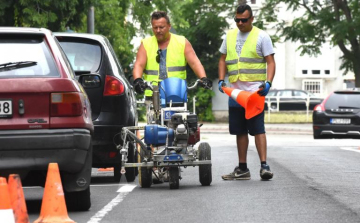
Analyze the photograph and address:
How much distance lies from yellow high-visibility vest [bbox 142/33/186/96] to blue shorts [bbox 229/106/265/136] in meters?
0.97

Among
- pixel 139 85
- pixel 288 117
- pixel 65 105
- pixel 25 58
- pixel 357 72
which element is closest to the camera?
pixel 65 105

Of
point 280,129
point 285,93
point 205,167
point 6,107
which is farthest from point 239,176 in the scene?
point 285,93

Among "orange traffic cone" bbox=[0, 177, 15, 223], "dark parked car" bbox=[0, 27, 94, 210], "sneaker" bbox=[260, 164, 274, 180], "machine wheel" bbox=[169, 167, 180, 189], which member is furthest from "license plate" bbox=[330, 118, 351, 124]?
"orange traffic cone" bbox=[0, 177, 15, 223]

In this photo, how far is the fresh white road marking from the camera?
27.3ft

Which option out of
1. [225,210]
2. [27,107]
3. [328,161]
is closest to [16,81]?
[27,107]

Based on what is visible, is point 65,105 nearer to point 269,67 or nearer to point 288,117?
point 269,67

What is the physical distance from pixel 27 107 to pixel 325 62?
69506 millimetres

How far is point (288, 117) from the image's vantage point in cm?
4731

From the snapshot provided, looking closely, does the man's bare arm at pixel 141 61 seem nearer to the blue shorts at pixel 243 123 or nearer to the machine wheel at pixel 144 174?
the machine wheel at pixel 144 174

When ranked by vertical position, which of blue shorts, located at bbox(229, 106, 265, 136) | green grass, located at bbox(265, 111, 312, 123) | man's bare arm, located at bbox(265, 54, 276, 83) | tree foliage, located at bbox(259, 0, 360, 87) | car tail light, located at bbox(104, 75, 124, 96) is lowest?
green grass, located at bbox(265, 111, 312, 123)

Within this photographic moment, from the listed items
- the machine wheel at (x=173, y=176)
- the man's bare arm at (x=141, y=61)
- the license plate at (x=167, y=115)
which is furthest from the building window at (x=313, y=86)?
the machine wheel at (x=173, y=176)

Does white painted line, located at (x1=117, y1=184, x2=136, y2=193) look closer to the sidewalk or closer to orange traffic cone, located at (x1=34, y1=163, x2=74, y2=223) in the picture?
orange traffic cone, located at (x1=34, y1=163, x2=74, y2=223)

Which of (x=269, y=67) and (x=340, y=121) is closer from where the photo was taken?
(x=269, y=67)

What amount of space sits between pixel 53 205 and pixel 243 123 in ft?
16.3
